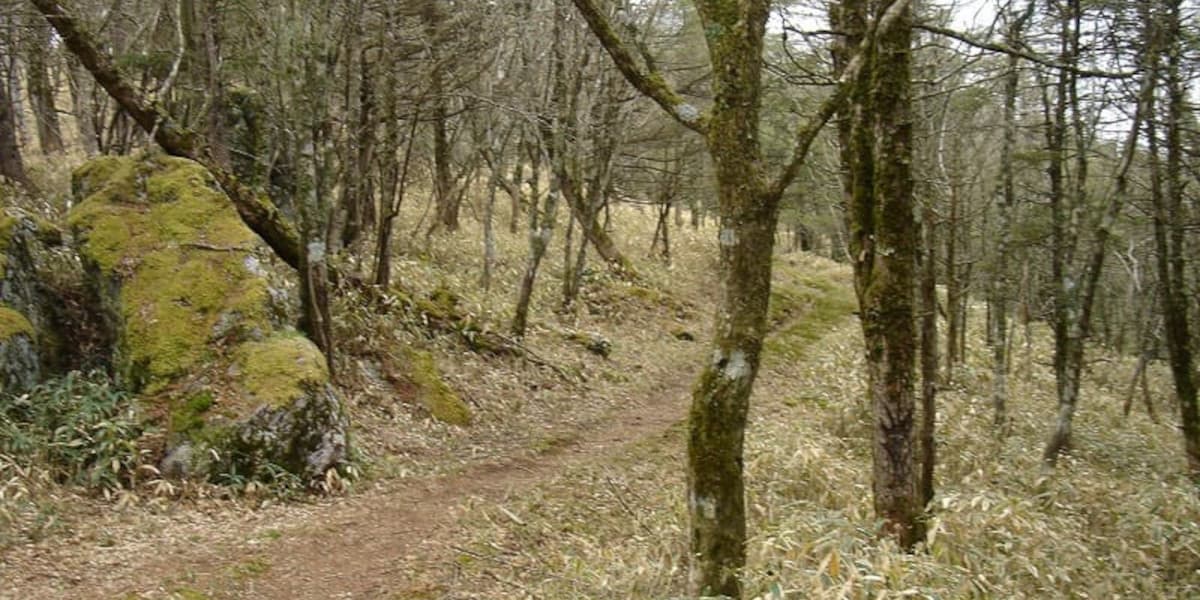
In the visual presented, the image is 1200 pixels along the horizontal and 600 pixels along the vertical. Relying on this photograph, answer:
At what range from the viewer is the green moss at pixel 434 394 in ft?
34.9

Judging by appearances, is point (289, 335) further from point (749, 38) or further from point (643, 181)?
point (643, 181)

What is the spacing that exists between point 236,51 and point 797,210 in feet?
60.8

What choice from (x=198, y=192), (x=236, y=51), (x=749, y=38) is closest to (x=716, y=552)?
(x=749, y=38)

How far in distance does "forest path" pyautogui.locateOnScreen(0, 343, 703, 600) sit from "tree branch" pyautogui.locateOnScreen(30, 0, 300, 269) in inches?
141

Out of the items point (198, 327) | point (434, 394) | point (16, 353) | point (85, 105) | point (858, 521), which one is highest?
point (85, 105)

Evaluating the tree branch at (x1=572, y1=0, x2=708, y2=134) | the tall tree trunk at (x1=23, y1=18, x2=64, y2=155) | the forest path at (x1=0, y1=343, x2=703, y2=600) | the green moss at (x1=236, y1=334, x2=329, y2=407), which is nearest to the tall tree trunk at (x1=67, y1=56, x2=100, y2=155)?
the tall tree trunk at (x1=23, y1=18, x2=64, y2=155)

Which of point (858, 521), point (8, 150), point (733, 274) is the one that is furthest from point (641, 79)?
point (8, 150)

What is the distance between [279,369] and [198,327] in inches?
41.2

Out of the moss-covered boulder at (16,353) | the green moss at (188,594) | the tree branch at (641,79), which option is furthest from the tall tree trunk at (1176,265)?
the moss-covered boulder at (16,353)

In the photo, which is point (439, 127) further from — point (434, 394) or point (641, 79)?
point (641, 79)

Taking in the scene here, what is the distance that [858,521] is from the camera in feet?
18.3

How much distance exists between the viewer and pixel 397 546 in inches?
271

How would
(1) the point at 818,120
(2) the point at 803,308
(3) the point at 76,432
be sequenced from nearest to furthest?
(1) the point at 818,120, (3) the point at 76,432, (2) the point at 803,308

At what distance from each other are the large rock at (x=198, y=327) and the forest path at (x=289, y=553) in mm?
728
